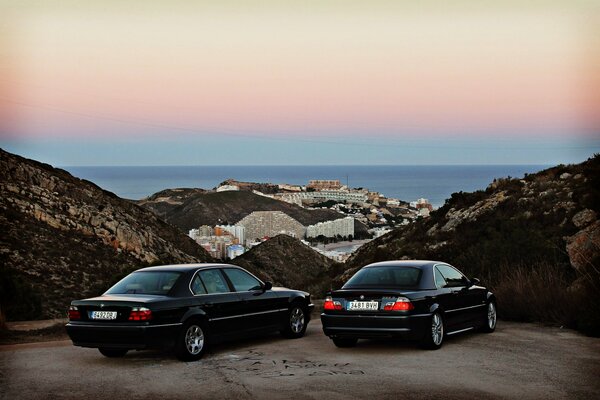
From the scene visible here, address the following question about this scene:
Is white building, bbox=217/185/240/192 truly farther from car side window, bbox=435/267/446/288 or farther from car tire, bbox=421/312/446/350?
car tire, bbox=421/312/446/350

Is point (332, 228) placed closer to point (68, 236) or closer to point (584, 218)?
point (68, 236)

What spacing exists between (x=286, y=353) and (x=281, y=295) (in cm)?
209

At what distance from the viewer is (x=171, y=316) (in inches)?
515

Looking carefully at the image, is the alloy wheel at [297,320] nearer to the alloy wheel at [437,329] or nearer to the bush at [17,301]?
the alloy wheel at [437,329]

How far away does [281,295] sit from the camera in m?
16.0

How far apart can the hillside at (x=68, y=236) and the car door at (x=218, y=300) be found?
42.4ft

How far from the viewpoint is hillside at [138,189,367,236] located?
121213 millimetres

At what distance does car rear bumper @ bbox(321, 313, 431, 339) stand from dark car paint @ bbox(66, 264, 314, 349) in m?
1.68

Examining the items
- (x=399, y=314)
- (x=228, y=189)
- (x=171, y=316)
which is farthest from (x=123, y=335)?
(x=228, y=189)

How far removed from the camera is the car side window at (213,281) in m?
14.2

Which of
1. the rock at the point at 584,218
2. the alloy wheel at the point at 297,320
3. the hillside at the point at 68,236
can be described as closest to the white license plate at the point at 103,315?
the alloy wheel at the point at 297,320

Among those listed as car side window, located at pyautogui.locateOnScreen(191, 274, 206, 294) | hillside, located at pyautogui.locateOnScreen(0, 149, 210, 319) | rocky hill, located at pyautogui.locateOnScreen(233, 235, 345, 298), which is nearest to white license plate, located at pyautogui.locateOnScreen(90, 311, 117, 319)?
car side window, located at pyautogui.locateOnScreen(191, 274, 206, 294)

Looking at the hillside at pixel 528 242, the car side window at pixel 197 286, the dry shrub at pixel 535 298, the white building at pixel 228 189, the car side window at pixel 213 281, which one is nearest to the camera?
the car side window at pixel 197 286

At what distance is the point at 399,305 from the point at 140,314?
402 cm
